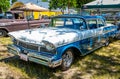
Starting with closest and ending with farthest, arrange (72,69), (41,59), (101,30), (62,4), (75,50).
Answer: (41,59)
(72,69)
(75,50)
(101,30)
(62,4)

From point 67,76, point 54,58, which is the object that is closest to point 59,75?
point 67,76

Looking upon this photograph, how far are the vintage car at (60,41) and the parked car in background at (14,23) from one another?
15.9 feet

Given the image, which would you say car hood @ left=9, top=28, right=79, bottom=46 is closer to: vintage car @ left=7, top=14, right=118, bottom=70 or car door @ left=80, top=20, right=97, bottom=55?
vintage car @ left=7, top=14, right=118, bottom=70

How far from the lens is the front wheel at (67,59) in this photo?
527 cm

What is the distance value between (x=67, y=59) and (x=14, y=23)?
656 cm

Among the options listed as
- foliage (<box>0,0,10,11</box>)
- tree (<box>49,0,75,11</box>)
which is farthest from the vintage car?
tree (<box>49,0,75,11</box>)

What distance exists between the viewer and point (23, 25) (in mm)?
11383

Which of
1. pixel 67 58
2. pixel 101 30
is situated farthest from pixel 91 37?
pixel 67 58

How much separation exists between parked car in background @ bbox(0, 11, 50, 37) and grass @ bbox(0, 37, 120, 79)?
14.7 ft

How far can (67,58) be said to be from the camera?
5441mm

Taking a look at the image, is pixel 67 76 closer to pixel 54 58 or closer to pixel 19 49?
pixel 54 58

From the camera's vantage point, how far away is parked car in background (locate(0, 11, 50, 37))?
1097 centimetres

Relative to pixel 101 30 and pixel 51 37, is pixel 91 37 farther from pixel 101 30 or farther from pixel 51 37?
pixel 51 37

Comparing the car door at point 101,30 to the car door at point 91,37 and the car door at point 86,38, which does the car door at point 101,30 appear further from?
the car door at point 86,38
